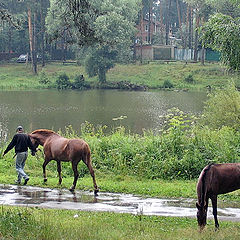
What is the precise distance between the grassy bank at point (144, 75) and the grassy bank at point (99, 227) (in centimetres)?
5203

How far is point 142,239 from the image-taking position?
8.09 m

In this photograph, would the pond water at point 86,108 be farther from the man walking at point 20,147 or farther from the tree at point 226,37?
the tree at point 226,37

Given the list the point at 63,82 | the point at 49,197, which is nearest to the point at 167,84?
the point at 63,82

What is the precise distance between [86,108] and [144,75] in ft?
93.4

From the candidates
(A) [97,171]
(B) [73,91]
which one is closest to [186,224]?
(A) [97,171]

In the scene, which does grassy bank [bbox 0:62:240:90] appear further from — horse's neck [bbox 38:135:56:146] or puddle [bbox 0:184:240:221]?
puddle [bbox 0:184:240:221]

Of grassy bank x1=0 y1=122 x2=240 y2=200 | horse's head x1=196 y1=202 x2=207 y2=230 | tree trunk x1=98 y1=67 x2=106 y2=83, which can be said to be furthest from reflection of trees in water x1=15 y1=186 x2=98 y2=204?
tree trunk x1=98 y1=67 x2=106 y2=83

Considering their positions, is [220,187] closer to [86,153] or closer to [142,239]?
[142,239]

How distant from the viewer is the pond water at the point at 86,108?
32.8 meters

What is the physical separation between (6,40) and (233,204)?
71.8m

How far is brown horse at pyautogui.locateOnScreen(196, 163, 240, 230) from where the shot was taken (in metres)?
9.16

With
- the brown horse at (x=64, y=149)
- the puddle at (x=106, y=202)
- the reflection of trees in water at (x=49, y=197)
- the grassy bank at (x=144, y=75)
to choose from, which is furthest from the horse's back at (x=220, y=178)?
the grassy bank at (x=144, y=75)

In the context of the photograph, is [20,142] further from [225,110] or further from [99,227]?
[225,110]

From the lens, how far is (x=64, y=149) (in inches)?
563
